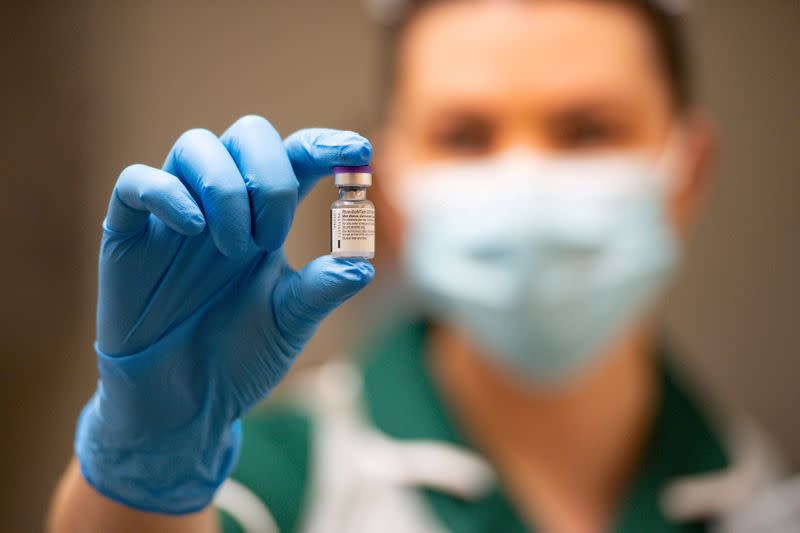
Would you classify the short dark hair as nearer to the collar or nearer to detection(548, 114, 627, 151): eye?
detection(548, 114, 627, 151): eye

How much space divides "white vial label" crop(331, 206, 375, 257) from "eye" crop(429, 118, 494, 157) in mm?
688

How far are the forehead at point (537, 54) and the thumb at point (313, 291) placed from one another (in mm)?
A: 695

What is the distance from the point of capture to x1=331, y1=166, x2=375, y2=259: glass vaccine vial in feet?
2.10

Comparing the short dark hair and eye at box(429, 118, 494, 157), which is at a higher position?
the short dark hair

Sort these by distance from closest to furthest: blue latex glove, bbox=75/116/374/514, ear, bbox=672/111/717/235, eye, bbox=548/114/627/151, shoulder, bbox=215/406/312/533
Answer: blue latex glove, bbox=75/116/374/514, shoulder, bbox=215/406/312/533, eye, bbox=548/114/627/151, ear, bbox=672/111/717/235

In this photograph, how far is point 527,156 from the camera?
126cm

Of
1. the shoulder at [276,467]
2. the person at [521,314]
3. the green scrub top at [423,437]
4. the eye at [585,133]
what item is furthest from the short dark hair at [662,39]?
the shoulder at [276,467]

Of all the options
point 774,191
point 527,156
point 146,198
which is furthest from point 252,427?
point 774,191

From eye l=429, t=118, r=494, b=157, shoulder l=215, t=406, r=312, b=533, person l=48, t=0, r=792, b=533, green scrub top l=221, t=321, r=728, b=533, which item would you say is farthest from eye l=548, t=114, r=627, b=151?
shoulder l=215, t=406, r=312, b=533

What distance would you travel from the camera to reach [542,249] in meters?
1.22

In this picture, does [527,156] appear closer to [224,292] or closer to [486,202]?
[486,202]

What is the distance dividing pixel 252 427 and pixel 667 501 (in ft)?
2.42

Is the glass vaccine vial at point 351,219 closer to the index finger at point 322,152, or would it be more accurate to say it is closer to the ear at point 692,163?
the index finger at point 322,152

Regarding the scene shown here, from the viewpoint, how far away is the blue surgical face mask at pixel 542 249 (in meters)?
1.22
